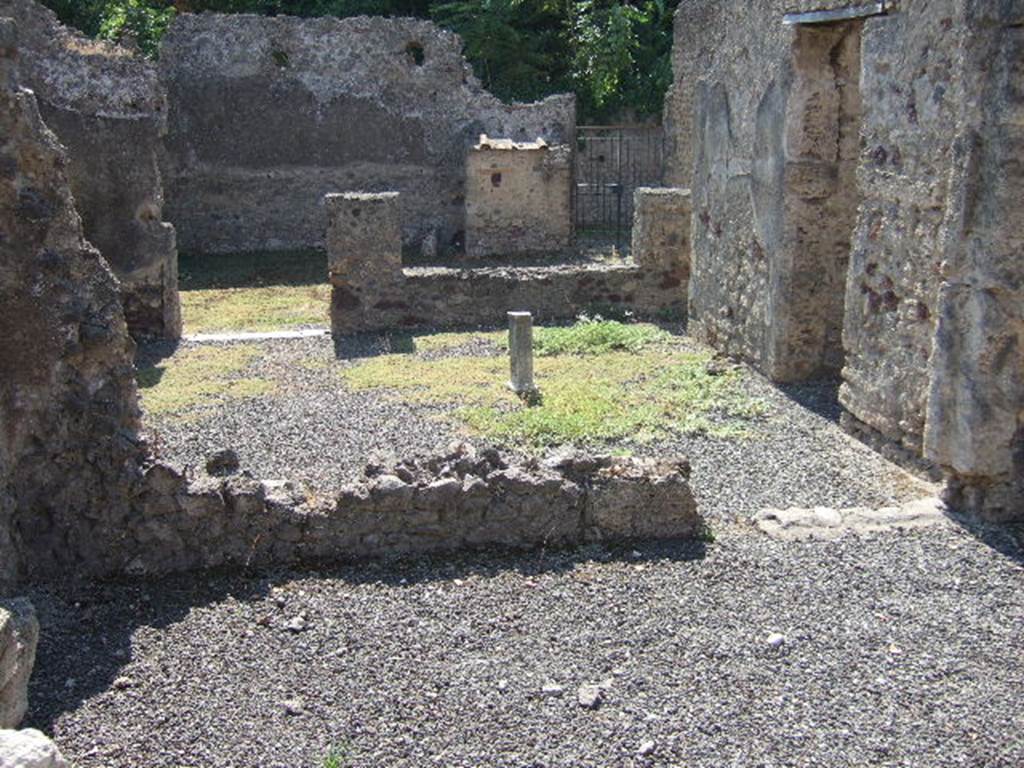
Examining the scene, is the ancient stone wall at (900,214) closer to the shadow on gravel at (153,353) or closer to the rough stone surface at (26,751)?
the rough stone surface at (26,751)

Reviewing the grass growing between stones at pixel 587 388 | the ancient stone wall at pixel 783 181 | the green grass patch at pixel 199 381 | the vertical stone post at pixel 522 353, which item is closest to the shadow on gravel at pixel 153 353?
the green grass patch at pixel 199 381

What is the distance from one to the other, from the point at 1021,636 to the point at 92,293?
5159mm

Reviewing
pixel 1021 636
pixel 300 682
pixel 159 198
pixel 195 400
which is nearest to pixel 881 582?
pixel 1021 636

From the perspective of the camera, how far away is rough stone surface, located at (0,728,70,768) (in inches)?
128

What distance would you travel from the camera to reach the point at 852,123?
390 inches

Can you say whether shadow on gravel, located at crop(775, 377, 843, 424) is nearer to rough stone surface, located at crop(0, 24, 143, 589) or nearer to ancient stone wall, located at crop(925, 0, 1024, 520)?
ancient stone wall, located at crop(925, 0, 1024, 520)

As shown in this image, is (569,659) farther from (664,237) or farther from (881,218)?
(664,237)

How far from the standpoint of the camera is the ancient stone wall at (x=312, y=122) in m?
20.4

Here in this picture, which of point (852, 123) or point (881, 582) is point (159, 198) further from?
point (881, 582)

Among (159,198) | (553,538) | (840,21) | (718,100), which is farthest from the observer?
(159,198)

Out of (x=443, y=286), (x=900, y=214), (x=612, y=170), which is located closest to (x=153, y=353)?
(x=443, y=286)

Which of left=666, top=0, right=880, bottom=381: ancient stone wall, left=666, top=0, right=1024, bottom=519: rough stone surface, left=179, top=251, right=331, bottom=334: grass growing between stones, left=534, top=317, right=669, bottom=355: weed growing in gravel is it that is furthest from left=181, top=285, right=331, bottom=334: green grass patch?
left=666, top=0, right=880, bottom=381: ancient stone wall

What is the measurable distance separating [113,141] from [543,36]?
49.0ft

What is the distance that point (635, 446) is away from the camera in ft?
28.5
